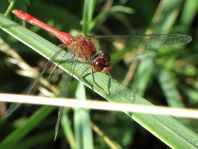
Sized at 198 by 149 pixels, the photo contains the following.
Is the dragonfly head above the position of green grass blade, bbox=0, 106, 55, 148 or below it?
above

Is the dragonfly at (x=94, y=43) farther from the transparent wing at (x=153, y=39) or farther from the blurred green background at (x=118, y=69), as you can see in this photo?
the blurred green background at (x=118, y=69)

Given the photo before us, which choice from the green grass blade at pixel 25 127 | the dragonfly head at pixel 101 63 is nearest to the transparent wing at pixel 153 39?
the dragonfly head at pixel 101 63

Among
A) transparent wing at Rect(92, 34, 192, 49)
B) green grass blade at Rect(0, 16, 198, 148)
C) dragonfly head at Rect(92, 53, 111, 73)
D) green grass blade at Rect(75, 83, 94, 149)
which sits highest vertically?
transparent wing at Rect(92, 34, 192, 49)

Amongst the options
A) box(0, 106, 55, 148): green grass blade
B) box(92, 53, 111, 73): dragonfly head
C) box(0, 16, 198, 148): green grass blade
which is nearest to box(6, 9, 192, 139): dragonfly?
box(92, 53, 111, 73): dragonfly head

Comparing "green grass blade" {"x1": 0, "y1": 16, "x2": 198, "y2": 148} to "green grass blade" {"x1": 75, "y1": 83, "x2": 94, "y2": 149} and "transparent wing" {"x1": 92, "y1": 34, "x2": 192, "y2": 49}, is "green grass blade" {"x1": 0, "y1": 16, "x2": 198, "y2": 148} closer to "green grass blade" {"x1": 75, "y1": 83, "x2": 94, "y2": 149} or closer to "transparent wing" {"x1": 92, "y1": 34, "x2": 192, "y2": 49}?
"green grass blade" {"x1": 75, "y1": 83, "x2": 94, "y2": 149}

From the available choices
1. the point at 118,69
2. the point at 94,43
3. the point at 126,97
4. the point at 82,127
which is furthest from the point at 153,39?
the point at 126,97

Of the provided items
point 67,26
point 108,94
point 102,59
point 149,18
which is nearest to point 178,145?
point 108,94

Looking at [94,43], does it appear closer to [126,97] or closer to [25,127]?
[25,127]
